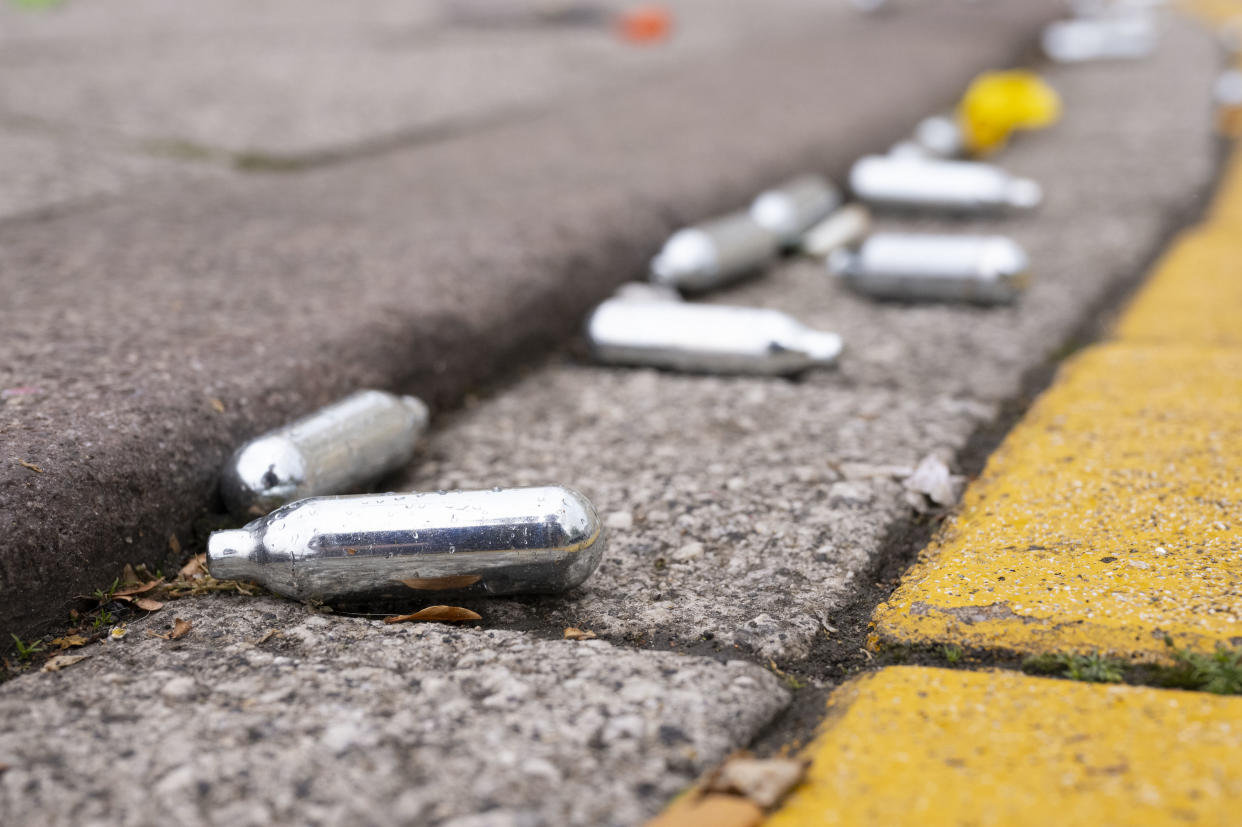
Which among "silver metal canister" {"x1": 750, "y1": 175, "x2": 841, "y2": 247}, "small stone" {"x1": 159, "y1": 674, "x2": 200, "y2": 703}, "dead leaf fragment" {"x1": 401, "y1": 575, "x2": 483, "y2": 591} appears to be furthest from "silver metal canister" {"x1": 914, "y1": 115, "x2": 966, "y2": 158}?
"small stone" {"x1": 159, "y1": 674, "x2": 200, "y2": 703}

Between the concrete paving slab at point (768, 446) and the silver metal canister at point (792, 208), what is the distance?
8cm

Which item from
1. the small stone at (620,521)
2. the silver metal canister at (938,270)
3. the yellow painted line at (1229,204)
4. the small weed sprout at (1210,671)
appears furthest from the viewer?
the yellow painted line at (1229,204)

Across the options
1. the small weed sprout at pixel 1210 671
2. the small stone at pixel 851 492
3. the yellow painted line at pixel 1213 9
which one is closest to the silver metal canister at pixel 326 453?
the small stone at pixel 851 492

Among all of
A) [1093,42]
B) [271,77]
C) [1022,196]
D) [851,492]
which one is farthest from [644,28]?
[851,492]

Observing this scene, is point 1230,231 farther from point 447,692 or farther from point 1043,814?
point 447,692

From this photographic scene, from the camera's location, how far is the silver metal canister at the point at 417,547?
101cm

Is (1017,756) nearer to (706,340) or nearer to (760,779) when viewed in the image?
(760,779)

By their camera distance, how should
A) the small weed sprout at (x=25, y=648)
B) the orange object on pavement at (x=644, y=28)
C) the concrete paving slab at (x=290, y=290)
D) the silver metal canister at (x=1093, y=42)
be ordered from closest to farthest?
1. the small weed sprout at (x=25, y=648)
2. the concrete paving slab at (x=290, y=290)
3. the orange object on pavement at (x=644, y=28)
4. the silver metal canister at (x=1093, y=42)

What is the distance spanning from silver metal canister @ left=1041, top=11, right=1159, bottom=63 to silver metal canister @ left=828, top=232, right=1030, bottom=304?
3.29 meters

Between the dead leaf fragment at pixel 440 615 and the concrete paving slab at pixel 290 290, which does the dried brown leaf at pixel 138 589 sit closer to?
the concrete paving slab at pixel 290 290

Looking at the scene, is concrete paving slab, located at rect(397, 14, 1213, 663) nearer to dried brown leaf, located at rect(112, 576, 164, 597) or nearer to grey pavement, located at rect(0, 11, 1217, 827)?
grey pavement, located at rect(0, 11, 1217, 827)

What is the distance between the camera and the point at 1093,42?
4.59 metres

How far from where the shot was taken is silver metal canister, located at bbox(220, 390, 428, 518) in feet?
3.73

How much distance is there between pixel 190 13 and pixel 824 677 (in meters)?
4.22
